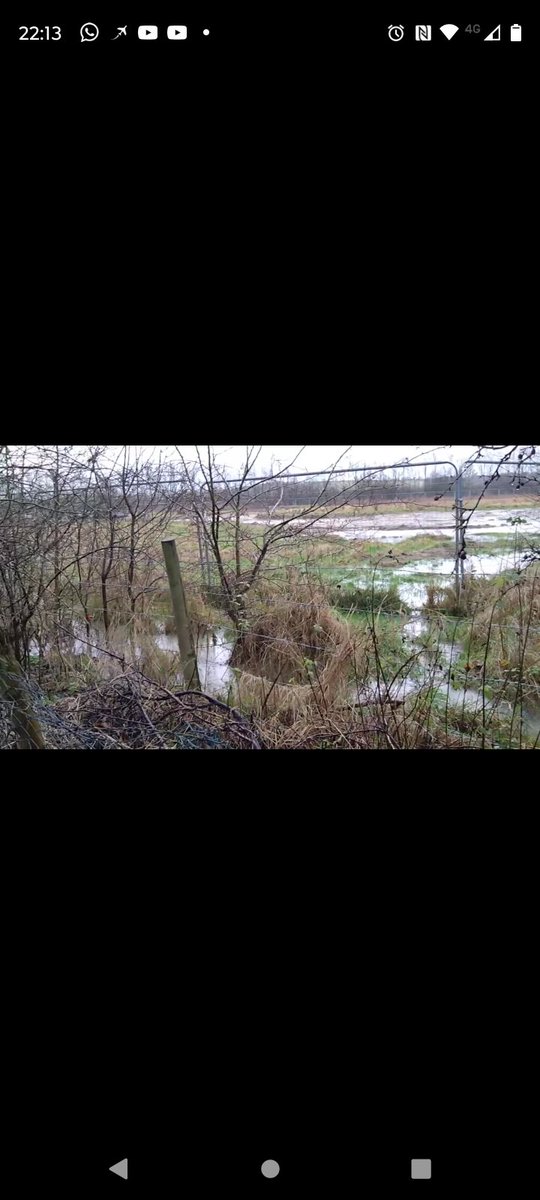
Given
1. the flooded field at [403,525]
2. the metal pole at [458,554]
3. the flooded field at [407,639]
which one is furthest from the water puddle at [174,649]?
the metal pole at [458,554]

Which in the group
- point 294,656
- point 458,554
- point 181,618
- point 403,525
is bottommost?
point 294,656

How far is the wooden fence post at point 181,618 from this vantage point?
6.15 feet

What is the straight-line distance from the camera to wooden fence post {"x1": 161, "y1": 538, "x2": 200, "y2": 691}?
6.15 ft

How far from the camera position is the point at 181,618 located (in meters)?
1.90

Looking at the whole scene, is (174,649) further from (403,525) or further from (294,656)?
(403,525)

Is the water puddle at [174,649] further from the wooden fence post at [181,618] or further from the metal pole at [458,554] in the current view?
the metal pole at [458,554]

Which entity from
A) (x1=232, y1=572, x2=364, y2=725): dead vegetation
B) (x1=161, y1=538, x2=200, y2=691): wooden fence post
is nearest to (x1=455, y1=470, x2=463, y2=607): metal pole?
(x1=232, y1=572, x2=364, y2=725): dead vegetation

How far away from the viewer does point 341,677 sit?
1823 mm

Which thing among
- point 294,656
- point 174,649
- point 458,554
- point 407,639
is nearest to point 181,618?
point 174,649

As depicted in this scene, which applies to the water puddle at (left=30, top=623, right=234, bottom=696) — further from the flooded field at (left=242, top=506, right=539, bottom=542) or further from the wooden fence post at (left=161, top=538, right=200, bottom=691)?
the flooded field at (left=242, top=506, right=539, bottom=542)
